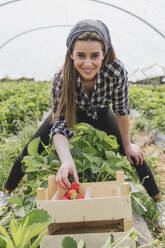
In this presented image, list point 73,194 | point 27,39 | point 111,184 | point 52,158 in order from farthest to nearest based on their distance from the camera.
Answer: point 27,39, point 52,158, point 111,184, point 73,194

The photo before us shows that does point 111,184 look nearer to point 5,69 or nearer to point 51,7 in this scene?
point 51,7

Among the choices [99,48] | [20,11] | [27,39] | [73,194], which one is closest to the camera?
[73,194]

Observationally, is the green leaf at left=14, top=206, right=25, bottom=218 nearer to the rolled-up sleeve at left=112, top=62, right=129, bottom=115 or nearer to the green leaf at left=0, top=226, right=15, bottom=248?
the green leaf at left=0, top=226, right=15, bottom=248

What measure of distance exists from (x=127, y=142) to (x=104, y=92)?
0.38 m

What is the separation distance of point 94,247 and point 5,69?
26.1 ft

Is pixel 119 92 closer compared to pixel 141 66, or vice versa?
pixel 119 92

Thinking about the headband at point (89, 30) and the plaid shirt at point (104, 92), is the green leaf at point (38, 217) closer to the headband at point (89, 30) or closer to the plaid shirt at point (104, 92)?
the plaid shirt at point (104, 92)

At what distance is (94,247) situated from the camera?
1208mm

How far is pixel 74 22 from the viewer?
19.8 feet

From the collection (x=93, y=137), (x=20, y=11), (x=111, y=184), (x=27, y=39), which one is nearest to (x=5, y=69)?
(x=27, y=39)

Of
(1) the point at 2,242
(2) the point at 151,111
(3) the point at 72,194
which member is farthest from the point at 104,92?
(2) the point at 151,111

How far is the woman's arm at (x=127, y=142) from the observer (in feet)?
6.68

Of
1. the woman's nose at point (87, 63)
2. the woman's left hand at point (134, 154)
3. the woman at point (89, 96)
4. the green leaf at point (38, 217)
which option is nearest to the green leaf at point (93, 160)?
the woman at point (89, 96)

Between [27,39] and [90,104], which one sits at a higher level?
[27,39]
